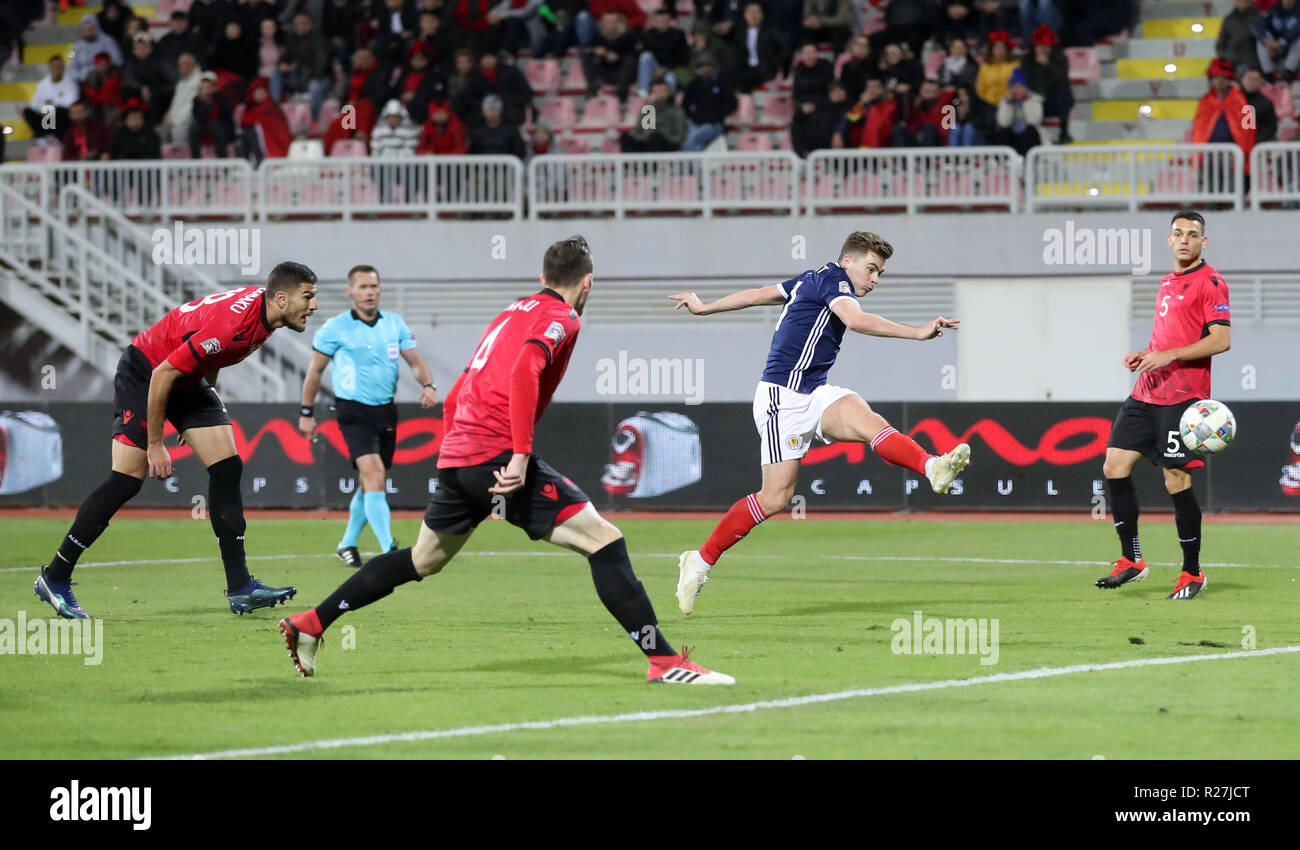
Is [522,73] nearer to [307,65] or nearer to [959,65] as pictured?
[307,65]

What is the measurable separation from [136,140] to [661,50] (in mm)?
7742

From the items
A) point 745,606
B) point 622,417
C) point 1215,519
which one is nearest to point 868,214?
point 622,417

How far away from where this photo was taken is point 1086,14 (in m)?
25.9

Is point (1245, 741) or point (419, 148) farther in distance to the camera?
point (419, 148)

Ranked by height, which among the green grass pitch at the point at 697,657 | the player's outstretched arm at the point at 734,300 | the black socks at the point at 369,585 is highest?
the player's outstretched arm at the point at 734,300

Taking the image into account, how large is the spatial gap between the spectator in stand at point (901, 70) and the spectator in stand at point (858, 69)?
0.30 meters

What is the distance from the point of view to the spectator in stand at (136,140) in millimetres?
24875

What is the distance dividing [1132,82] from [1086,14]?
48.6 inches

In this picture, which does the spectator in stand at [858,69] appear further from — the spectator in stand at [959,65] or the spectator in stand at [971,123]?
the spectator in stand at [971,123]

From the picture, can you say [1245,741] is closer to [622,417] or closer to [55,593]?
[55,593]

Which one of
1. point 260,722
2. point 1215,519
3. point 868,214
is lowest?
point 1215,519

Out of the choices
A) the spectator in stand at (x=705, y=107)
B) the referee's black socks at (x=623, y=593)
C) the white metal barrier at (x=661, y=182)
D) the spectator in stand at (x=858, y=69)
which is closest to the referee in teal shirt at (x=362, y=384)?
the referee's black socks at (x=623, y=593)

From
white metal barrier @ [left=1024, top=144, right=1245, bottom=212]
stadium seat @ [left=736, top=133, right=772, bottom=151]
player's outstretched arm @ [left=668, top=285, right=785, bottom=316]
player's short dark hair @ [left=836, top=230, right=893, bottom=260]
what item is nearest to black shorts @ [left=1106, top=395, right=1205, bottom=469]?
player's short dark hair @ [left=836, top=230, right=893, bottom=260]

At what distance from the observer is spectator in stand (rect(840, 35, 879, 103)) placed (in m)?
24.1
